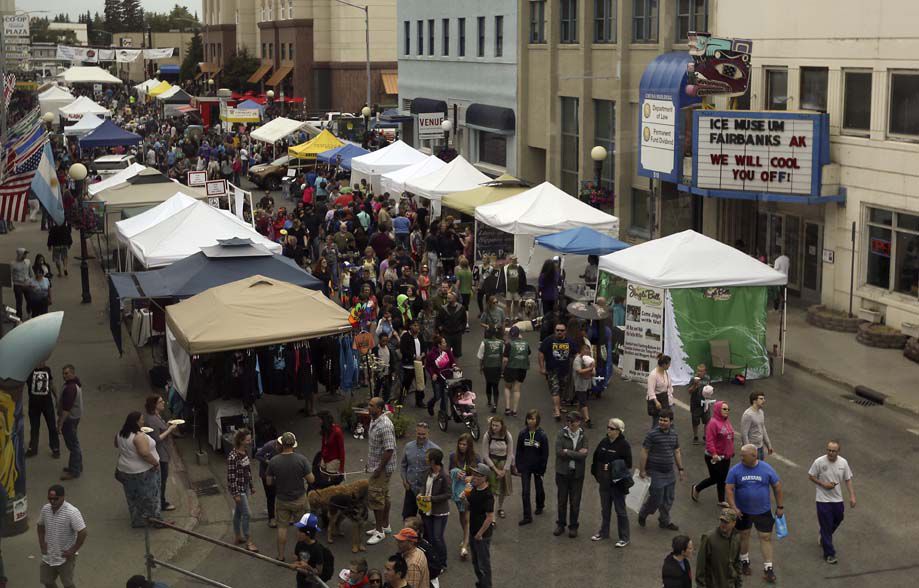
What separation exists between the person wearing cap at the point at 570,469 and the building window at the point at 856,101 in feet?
45.3

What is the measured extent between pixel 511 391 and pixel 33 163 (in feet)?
29.9

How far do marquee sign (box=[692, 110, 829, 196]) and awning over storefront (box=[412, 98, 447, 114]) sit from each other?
22.4m

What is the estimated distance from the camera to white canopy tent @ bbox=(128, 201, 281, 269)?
22156mm

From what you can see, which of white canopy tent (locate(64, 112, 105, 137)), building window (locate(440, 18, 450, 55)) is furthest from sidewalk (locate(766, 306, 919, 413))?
white canopy tent (locate(64, 112, 105, 137))

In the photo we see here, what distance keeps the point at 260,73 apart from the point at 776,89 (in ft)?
225

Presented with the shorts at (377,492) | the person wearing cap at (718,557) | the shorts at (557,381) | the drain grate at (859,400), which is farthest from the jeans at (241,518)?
the drain grate at (859,400)

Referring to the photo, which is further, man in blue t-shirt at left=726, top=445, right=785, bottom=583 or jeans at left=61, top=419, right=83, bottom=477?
jeans at left=61, top=419, right=83, bottom=477

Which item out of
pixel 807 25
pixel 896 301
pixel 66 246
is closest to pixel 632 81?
pixel 807 25

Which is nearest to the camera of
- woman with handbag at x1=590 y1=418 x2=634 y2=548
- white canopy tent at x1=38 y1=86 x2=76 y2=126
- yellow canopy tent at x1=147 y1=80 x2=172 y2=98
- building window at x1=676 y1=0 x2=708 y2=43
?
woman with handbag at x1=590 y1=418 x2=634 y2=548

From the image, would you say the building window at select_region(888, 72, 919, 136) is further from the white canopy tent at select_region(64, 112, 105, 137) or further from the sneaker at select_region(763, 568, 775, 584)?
the white canopy tent at select_region(64, 112, 105, 137)

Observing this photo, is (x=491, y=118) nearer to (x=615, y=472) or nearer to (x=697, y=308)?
(x=697, y=308)

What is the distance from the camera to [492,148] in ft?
145

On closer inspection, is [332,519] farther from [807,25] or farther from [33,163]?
[807,25]

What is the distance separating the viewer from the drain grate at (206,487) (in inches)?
607
